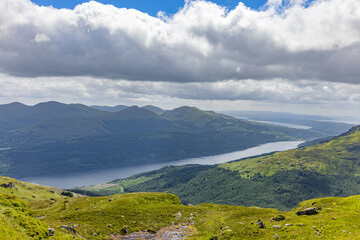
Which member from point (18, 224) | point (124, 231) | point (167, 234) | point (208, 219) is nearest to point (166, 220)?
point (167, 234)

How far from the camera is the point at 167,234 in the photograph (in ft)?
190

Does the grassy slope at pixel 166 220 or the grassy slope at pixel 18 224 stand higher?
the grassy slope at pixel 18 224

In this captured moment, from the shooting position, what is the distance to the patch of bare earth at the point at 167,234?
5556 cm

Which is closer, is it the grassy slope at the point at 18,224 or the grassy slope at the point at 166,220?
the grassy slope at the point at 18,224

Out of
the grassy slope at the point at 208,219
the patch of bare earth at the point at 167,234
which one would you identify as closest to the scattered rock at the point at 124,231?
the grassy slope at the point at 208,219

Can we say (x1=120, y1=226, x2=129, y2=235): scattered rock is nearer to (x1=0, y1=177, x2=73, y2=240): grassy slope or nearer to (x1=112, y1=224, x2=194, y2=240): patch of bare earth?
(x1=112, y1=224, x2=194, y2=240): patch of bare earth

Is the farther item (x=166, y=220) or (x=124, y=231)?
(x=166, y=220)

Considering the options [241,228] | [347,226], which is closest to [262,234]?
[241,228]

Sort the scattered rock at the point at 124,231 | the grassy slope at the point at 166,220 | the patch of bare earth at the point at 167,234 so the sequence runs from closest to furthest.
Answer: the grassy slope at the point at 166,220, the patch of bare earth at the point at 167,234, the scattered rock at the point at 124,231

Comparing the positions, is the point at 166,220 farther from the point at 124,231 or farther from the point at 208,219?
the point at 124,231

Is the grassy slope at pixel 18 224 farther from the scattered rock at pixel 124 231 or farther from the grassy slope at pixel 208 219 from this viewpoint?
the scattered rock at pixel 124 231

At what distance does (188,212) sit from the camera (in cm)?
7762

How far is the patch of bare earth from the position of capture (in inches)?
2187

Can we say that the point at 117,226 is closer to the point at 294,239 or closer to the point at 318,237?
the point at 294,239
